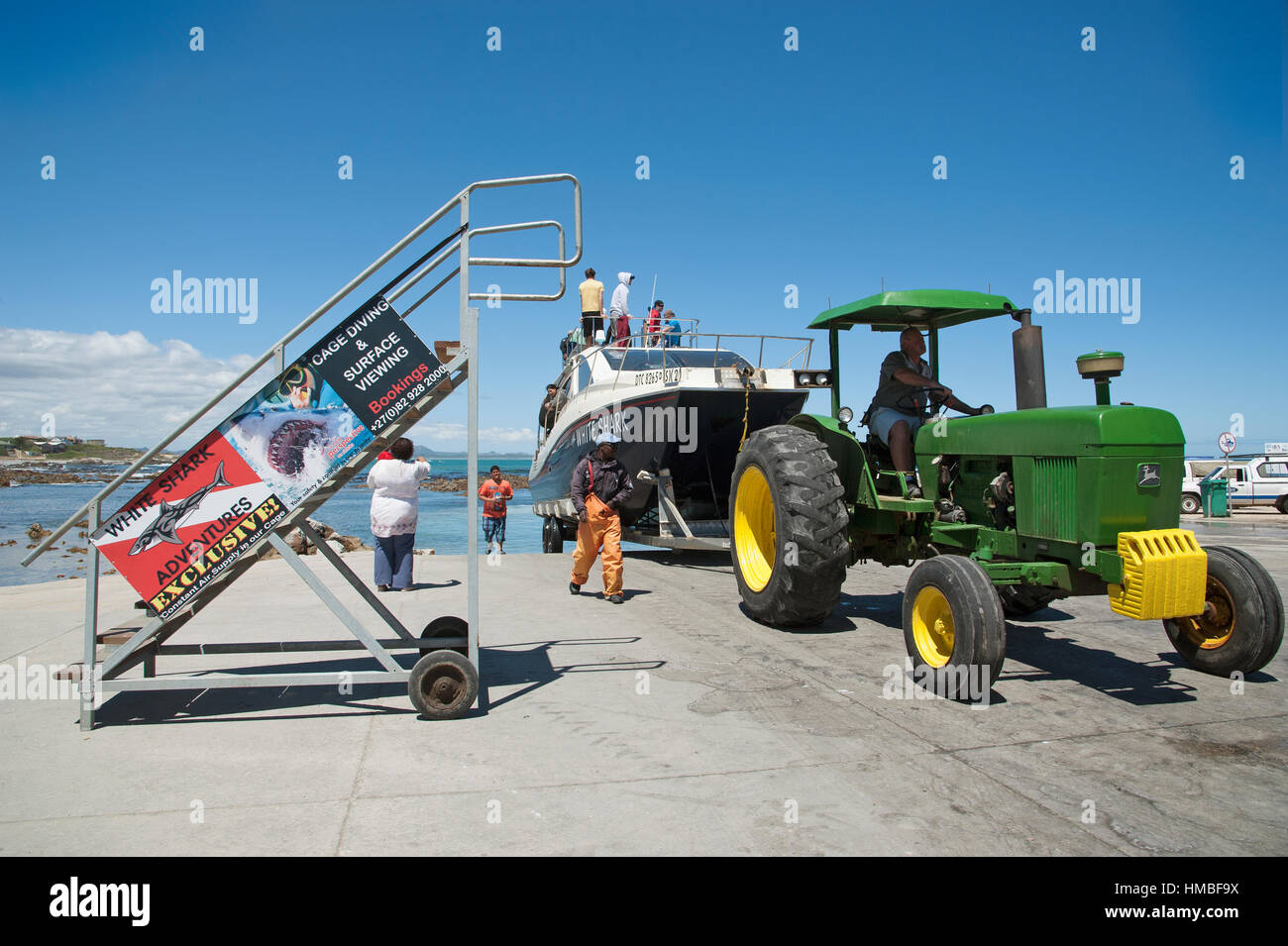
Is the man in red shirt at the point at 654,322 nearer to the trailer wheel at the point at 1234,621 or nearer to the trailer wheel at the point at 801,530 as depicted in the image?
the trailer wheel at the point at 801,530

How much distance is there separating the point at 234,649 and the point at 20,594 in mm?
5641

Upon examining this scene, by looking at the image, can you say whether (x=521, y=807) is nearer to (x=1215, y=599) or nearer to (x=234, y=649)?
(x=234, y=649)

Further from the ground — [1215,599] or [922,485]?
[922,485]

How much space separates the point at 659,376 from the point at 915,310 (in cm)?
473

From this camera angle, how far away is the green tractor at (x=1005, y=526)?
445 centimetres

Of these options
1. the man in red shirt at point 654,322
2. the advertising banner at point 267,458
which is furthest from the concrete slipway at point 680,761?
the man in red shirt at point 654,322

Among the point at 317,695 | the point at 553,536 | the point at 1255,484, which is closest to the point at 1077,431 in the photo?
the point at 317,695

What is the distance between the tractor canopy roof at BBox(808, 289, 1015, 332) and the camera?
6078 millimetres

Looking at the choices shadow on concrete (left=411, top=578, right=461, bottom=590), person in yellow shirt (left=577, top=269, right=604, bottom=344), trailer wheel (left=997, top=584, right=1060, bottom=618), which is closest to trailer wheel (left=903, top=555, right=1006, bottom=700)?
trailer wheel (left=997, top=584, right=1060, bottom=618)

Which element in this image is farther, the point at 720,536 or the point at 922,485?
the point at 720,536

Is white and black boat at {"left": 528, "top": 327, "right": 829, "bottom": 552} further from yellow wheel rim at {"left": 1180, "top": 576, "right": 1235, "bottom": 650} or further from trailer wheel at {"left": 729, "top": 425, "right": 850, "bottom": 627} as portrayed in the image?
yellow wheel rim at {"left": 1180, "top": 576, "right": 1235, "bottom": 650}

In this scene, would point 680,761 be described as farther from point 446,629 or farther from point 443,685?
point 446,629
